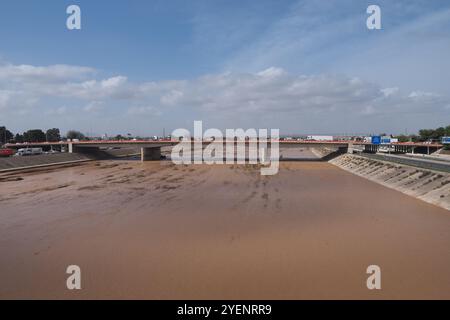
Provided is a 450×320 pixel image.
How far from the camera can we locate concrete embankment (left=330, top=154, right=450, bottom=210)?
2378 cm

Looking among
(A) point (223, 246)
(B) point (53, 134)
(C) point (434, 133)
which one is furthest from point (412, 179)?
(B) point (53, 134)

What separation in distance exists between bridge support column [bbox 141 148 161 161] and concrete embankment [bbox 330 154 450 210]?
Result: 43502 millimetres

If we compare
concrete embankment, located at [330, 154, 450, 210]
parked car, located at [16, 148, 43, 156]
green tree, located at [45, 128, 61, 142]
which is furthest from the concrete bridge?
green tree, located at [45, 128, 61, 142]

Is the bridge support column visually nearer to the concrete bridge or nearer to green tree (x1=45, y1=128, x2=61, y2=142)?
the concrete bridge

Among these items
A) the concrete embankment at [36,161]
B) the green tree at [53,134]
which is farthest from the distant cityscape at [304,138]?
the concrete embankment at [36,161]

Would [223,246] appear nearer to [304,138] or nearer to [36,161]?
[36,161]

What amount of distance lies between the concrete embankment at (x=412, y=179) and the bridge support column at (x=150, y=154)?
43.5m

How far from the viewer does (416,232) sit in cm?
1634

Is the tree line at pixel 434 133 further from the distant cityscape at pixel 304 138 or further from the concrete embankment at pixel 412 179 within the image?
the concrete embankment at pixel 412 179

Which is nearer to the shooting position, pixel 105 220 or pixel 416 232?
pixel 416 232

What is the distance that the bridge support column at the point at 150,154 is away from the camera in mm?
71500

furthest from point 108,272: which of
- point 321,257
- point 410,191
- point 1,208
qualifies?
point 410,191
